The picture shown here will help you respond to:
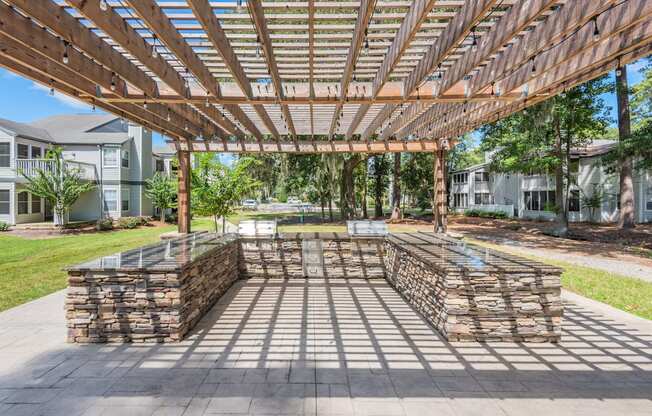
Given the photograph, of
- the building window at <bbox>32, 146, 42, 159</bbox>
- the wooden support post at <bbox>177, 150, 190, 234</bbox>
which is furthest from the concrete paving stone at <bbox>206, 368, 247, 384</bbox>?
the building window at <bbox>32, 146, 42, 159</bbox>

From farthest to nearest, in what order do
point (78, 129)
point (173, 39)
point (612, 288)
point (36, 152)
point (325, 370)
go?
1. point (78, 129)
2. point (36, 152)
3. point (612, 288)
4. point (173, 39)
5. point (325, 370)

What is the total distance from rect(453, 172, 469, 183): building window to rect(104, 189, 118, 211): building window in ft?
80.5

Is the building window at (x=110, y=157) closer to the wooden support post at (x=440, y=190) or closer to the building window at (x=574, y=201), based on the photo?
the wooden support post at (x=440, y=190)

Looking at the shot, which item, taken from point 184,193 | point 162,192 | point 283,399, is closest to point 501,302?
point 283,399

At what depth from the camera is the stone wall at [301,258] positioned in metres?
6.38

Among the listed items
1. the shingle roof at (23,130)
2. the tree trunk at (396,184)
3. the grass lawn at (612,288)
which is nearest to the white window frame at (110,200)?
the shingle roof at (23,130)

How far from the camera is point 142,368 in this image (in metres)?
2.96

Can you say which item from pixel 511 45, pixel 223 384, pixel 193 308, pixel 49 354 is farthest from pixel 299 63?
pixel 49 354

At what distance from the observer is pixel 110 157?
701 inches

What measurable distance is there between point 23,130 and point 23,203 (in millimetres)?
3482

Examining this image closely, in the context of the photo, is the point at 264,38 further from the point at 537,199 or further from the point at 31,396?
→ the point at 537,199

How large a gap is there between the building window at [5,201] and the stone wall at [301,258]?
15.4 metres

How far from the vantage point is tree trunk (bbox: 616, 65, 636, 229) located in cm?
1177

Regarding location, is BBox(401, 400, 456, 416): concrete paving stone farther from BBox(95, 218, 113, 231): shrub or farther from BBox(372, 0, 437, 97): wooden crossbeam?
BBox(95, 218, 113, 231): shrub
